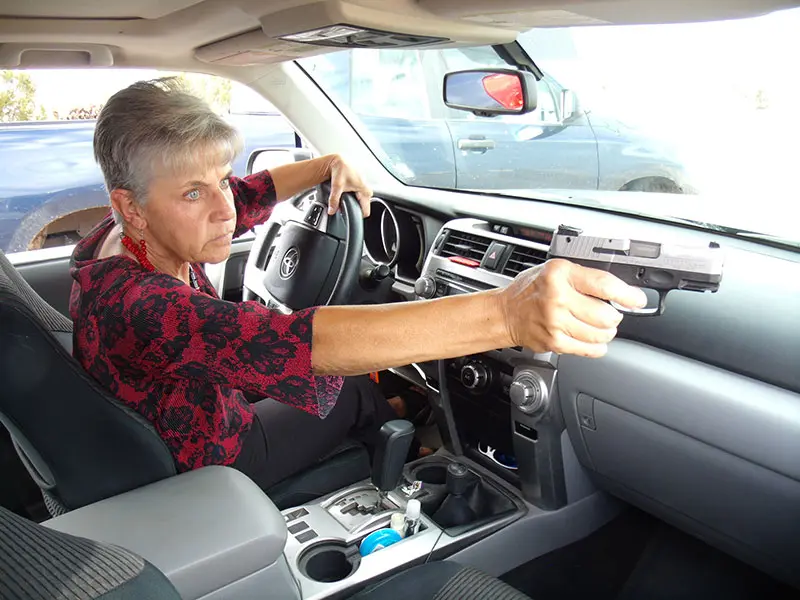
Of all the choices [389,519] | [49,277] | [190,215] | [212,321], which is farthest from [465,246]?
[49,277]

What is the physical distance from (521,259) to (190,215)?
1003 mm

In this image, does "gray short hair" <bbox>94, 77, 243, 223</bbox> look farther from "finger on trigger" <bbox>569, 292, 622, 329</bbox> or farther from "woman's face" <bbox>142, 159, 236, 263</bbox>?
"finger on trigger" <bbox>569, 292, 622, 329</bbox>

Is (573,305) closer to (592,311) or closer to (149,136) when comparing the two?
(592,311)

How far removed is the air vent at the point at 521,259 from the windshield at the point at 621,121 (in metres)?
0.37

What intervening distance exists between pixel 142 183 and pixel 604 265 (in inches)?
40.1

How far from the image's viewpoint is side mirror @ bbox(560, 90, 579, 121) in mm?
2676

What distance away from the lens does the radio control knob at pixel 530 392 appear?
83.4 inches

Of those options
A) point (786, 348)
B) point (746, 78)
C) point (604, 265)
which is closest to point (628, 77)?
point (746, 78)

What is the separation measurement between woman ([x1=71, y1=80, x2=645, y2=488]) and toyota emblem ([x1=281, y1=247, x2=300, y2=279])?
0.50m

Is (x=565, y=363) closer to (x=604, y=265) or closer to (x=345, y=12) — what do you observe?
(x=604, y=265)

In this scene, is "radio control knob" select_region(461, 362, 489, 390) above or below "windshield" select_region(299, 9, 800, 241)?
below

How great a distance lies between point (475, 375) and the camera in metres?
2.38

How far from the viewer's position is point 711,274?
1.08m

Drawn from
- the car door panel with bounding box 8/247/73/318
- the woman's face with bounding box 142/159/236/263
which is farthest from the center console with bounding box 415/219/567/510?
the car door panel with bounding box 8/247/73/318
